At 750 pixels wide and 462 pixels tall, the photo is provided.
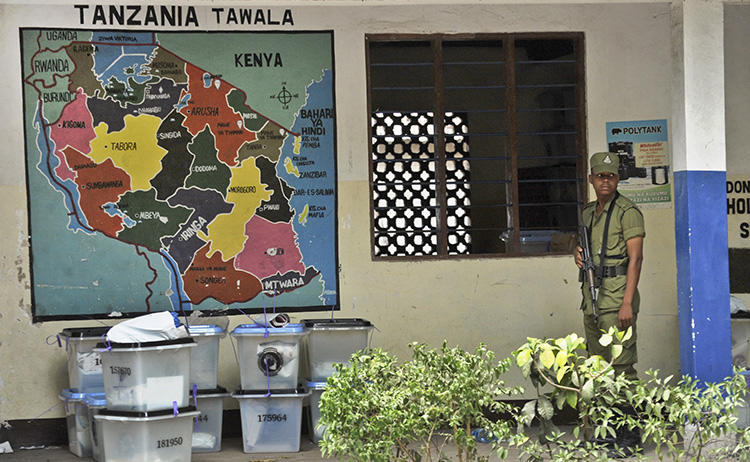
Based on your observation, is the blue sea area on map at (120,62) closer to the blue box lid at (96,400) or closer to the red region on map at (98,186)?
the red region on map at (98,186)

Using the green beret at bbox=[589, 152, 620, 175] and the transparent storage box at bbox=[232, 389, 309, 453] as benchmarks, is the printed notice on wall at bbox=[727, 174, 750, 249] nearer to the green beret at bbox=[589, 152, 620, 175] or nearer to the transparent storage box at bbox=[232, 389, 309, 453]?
the green beret at bbox=[589, 152, 620, 175]

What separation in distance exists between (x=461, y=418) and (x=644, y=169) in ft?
13.4

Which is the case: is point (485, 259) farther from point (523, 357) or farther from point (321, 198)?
point (523, 357)

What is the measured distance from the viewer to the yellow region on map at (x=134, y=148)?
7398 mm

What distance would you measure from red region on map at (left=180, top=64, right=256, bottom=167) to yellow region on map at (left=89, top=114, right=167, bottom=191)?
0.93 feet

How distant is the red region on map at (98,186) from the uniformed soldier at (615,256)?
3462 millimetres

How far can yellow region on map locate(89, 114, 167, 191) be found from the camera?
740cm

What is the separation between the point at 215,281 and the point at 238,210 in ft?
1.87

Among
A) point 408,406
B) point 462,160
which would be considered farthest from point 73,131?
point 408,406

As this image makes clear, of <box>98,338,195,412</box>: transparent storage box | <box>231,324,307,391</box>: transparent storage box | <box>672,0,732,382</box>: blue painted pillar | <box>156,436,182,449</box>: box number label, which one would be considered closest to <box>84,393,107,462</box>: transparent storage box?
<box>98,338,195,412</box>: transparent storage box

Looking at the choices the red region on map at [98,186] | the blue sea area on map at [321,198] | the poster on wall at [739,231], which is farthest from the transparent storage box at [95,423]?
the poster on wall at [739,231]

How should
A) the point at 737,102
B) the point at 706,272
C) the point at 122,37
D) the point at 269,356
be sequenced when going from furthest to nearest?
the point at 737,102 → the point at 122,37 → the point at 269,356 → the point at 706,272

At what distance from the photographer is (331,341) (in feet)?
23.2

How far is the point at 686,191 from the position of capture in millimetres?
6332
